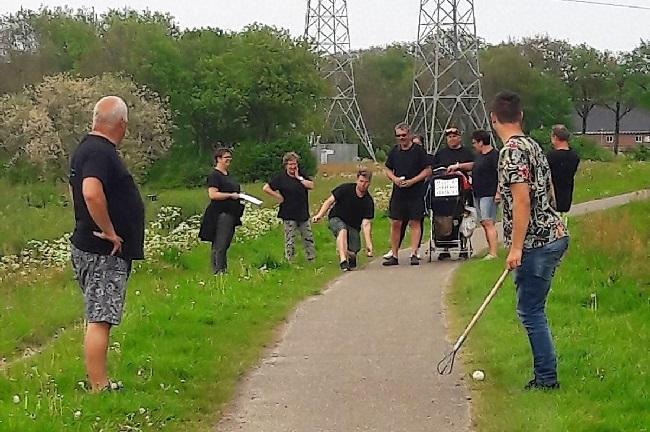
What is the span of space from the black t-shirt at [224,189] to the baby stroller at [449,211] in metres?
3.17

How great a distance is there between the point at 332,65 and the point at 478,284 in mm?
58185

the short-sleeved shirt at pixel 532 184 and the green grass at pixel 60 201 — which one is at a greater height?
the short-sleeved shirt at pixel 532 184

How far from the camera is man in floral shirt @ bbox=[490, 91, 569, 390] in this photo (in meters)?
7.14

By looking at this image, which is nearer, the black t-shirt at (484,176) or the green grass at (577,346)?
the green grass at (577,346)

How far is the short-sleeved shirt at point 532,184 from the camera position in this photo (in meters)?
7.20

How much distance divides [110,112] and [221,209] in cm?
694

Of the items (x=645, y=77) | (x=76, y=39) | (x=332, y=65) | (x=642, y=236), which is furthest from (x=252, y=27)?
(x=642, y=236)

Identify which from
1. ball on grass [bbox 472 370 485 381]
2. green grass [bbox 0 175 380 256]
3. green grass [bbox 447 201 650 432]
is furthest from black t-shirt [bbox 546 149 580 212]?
green grass [bbox 0 175 380 256]

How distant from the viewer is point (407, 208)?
15969mm

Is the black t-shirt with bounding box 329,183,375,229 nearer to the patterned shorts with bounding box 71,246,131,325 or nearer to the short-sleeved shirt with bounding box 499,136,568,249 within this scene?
the short-sleeved shirt with bounding box 499,136,568,249

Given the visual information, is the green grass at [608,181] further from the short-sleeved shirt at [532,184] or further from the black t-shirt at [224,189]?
the short-sleeved shirt at [532,184]

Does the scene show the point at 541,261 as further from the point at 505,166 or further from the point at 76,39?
the point at 76,39

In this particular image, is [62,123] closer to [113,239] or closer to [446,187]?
[446,187]

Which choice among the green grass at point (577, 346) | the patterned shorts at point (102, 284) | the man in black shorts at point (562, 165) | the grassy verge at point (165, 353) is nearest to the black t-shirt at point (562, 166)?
the man in black shorts at point (562, 165)
